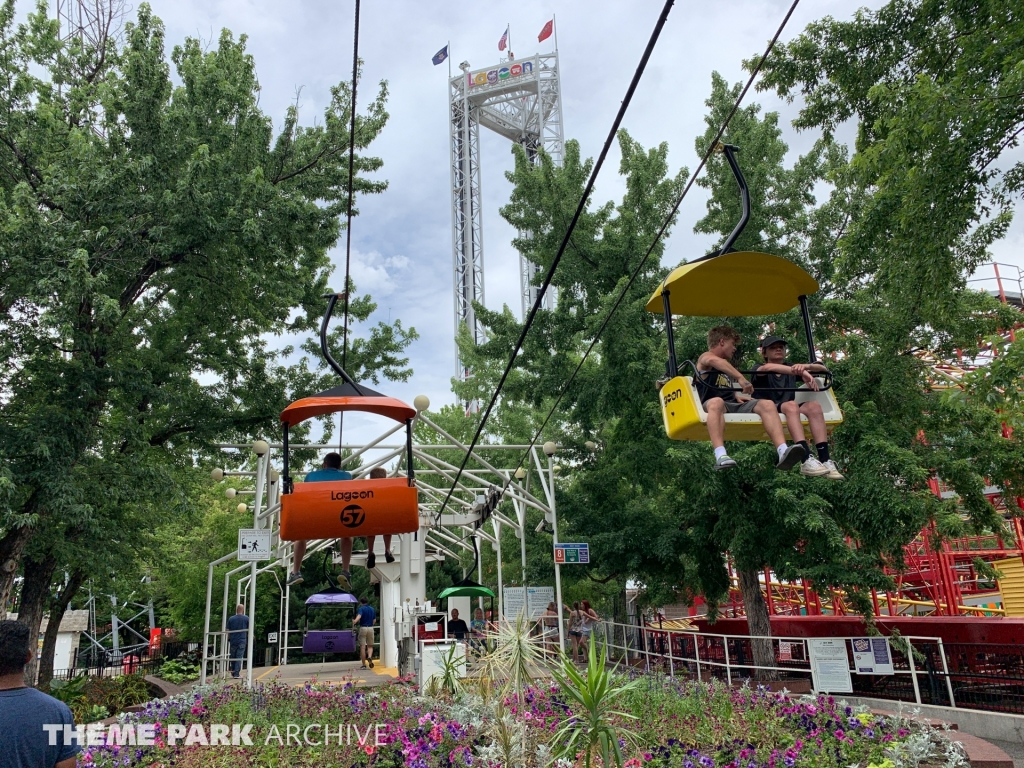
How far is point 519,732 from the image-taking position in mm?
6039

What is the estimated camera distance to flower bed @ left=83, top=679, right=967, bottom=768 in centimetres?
602

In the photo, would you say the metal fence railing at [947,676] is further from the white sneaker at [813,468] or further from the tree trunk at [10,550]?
the tree trunk at [10,550]

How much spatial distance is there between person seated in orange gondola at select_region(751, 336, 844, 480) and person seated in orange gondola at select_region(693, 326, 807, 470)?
0.14m

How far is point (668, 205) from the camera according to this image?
18531 mm

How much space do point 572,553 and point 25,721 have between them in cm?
1212

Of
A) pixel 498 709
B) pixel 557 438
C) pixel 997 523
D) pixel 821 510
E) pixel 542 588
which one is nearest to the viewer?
pixel 498 709

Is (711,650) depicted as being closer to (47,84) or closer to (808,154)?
(808,154)

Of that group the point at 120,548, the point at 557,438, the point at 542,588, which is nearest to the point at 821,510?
the point at 542,588

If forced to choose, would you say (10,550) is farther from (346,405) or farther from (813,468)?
(813,468)

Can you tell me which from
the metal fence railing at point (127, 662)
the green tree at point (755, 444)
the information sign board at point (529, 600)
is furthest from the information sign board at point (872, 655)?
the metal fence railing at point (127, 662)

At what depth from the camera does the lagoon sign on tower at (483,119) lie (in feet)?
231

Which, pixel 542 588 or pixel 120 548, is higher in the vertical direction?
pixel 120 548

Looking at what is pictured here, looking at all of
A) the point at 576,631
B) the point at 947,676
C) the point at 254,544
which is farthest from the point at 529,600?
the point at 947,676

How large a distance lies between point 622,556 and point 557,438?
6.60 meters
